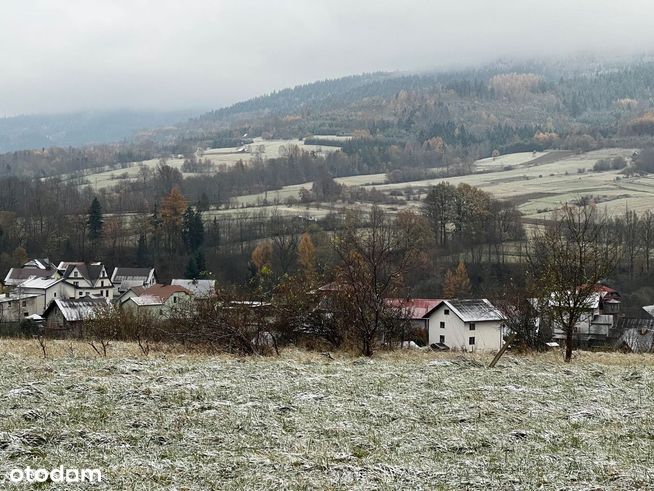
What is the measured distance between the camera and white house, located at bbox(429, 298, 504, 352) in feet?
176

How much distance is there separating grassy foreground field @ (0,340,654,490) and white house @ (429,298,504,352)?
120ft

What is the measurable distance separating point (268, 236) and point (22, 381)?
81810 millimetres

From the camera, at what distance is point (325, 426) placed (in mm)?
11547

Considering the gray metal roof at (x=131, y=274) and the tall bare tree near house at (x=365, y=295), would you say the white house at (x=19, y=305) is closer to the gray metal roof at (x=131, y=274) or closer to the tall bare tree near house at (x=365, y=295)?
the gray metal roof at (x=131, y=274)

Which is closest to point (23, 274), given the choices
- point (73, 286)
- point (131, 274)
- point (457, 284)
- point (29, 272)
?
point (29, 272)

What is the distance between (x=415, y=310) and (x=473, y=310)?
13.5 ft

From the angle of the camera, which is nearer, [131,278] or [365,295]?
[365,295]

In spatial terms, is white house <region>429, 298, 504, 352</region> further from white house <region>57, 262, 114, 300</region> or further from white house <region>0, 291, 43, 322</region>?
white house <region>57, 262, 114, 300</region>

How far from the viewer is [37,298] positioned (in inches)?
3019

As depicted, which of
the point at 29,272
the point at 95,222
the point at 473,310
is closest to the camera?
the point at 473,310

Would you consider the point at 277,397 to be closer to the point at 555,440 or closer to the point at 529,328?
the point at 555,440

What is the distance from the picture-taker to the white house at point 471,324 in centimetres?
5360

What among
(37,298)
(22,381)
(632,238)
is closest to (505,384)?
(22,381)

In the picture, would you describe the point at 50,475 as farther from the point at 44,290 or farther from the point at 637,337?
the point at 44,290
